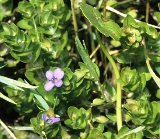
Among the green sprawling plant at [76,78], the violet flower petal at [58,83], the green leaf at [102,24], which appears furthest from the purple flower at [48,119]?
the green leaf at [102,24]

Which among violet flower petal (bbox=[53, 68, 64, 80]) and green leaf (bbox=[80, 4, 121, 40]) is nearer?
violet flower petal (bbox=[53, 68, 64, 80])

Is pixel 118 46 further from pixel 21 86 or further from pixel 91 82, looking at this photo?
pixel 21 86

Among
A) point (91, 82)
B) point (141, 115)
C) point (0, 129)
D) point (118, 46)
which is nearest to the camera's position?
point (141, 115)

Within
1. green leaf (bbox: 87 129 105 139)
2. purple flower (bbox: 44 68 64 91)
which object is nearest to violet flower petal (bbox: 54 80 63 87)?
purple flower (bbox: 44 68 64 91)

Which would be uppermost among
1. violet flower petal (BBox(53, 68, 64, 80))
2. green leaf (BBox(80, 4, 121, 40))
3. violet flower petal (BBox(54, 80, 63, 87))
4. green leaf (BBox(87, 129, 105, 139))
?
green leaf (BBox(80, 4, 121, 40))

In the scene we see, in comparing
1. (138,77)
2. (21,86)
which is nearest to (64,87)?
(21,86)

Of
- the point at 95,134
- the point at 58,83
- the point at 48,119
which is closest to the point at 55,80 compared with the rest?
the point at 58,83

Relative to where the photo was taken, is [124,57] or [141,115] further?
[124,57]

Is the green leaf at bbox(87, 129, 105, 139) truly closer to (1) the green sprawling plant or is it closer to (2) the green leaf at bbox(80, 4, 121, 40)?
(1) the green sprawling plant
